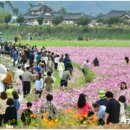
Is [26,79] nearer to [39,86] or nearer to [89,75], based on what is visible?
[39,86]

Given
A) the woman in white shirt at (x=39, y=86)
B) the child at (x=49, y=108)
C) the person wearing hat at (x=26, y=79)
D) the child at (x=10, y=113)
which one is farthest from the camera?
the person wearing hat at (x=26, y=79)

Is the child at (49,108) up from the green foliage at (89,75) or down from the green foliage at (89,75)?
up

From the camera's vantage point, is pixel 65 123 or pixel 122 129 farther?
pixel 65 123

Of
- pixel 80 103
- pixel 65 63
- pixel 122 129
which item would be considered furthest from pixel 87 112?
pixel 65 63

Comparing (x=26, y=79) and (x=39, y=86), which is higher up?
(x=26, y=79)

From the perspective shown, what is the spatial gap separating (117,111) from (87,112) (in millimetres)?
1109

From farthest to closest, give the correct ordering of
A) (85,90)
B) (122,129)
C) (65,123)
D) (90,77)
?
(90,77), (85,90), (65,123), (122,129)

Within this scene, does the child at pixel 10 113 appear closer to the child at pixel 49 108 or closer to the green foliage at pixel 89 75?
the child at pixel 49 108

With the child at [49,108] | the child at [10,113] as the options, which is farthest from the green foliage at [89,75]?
the child at [10,113]

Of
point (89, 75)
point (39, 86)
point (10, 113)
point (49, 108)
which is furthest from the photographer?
point (89, 75)

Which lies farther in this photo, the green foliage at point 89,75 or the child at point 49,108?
the green foliage at point 89,75

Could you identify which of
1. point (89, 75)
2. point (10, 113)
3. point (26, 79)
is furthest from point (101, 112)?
point (89, 75)

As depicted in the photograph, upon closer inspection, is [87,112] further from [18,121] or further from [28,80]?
[28,80]

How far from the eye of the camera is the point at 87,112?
49.0 feet
